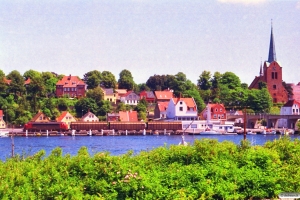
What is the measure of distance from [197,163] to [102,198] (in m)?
4.05

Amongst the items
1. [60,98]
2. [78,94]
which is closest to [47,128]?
[60,98]

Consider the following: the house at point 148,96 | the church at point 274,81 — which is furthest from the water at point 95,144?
the church at point 274,81

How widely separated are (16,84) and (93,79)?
18.9m

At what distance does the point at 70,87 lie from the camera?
385 feet

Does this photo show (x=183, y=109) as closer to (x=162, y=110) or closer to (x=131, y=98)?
(x=162, y=110)

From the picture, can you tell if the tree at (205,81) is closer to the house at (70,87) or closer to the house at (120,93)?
the house at (120,93)

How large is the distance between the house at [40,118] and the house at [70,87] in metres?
17.3

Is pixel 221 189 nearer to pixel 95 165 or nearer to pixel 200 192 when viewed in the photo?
pixel 200 192

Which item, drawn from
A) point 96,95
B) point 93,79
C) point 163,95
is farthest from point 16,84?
point 163,95

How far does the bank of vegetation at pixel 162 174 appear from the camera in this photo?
14805mm

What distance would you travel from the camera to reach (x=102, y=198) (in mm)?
14312

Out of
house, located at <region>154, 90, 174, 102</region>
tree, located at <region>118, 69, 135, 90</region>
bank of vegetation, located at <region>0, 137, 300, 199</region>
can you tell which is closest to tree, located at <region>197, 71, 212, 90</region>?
house, located at <region>154, 90, 174, 102</region>

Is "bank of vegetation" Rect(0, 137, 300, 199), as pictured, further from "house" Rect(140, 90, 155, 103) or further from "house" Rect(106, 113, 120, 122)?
"house" Rect(140, 90, 155, 103)

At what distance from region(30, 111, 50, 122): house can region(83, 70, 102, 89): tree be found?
990 inches
